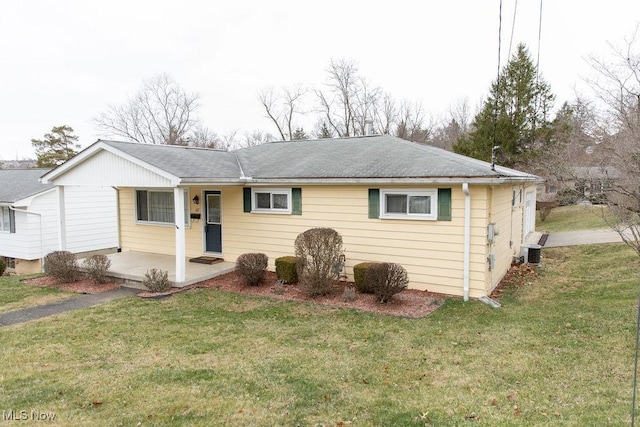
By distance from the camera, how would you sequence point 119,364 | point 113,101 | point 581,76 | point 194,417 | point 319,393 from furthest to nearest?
point 113,101 → point 581,76 → point 119,364 → point 319,393 → point 194,417

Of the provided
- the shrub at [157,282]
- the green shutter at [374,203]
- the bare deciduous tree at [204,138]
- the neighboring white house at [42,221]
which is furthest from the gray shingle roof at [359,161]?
the bare deciduous tree at [204,138]

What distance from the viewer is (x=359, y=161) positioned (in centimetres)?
1002

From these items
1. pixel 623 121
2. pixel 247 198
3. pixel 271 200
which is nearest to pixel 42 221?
pixel 247 198

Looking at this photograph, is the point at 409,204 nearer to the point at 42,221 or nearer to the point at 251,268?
the point at 251,268

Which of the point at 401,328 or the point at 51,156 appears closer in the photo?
the point at 401,328

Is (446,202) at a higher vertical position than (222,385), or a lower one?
higher

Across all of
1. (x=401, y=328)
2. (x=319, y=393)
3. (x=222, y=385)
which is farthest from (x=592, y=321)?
(x=222, y=385)

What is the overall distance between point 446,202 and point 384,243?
5.30 ft

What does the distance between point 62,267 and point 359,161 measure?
24.8 feet

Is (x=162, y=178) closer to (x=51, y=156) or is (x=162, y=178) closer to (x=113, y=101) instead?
(x=51, y=156)

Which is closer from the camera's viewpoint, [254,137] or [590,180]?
[590,180]

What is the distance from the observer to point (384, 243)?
29.7 ft

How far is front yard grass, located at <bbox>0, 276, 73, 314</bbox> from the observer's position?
27.2 ft

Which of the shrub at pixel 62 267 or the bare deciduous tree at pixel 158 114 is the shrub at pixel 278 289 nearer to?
the shrub at pixel 62 267
